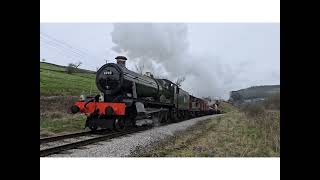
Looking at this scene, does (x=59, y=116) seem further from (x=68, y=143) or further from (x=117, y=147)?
(x=117, y=147)

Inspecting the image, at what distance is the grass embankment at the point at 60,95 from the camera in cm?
1498

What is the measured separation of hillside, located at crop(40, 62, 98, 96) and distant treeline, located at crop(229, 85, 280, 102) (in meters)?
5.80

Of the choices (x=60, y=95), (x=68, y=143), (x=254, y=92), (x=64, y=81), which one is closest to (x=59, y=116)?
(x=60, y=95)

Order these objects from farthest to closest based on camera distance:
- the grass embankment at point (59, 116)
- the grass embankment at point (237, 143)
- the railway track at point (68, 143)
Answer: the grass embankment at point (59, 116) < the grass embankment at point (237, 143) < the railway track at point (68, 143)

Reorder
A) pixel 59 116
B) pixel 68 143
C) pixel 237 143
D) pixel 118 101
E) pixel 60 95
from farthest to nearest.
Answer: pixel 59 116 < pixel 60 95 < pixel 118 101 < pixel 237 143 < pixel 68 143

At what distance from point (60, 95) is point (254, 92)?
860 cm

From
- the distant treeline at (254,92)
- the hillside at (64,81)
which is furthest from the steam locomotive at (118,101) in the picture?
the distant treeline at (254,92)

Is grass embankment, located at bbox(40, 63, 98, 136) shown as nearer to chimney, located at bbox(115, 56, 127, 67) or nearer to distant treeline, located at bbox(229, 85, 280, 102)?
chimney, located at bbox(115, 56, 127, 67)

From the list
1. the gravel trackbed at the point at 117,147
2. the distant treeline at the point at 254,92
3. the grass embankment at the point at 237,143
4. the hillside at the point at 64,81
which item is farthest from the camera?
the hillside at the point at 64,81

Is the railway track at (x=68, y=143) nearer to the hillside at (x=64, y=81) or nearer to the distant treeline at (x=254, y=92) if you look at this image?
the hillside at (x=64, y=81)

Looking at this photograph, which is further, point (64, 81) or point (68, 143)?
point (64, 81)

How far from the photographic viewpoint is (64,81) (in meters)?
17.2

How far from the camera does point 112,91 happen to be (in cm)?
1475
